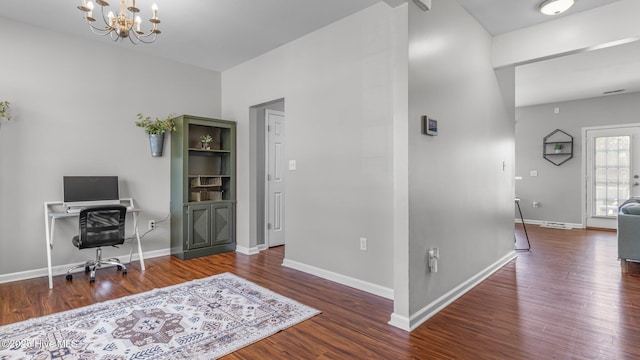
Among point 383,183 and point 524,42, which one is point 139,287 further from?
point 524,42

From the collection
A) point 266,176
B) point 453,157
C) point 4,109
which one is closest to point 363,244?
point 453,157

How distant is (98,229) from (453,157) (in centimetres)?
367

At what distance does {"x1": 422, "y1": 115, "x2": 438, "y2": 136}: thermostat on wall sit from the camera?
251 centimetres

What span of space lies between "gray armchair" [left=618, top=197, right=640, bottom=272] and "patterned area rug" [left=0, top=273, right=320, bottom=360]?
3.73m

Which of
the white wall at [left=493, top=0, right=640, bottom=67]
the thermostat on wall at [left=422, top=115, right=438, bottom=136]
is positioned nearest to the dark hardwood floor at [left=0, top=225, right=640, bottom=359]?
the thermostat on wall at [left=422, top=115, right=438, bottom=136]

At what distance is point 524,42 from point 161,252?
516 centimetres

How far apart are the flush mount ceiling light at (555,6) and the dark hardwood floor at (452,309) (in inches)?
102

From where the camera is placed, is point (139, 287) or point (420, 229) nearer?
point (420, 229)

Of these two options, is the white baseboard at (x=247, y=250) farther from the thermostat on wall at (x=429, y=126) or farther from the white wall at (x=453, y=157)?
the thermostat on wall at (x=429, y=126)

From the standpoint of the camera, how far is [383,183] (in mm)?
3012

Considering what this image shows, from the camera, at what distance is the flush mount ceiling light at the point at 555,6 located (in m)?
2.81

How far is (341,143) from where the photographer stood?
3371mm

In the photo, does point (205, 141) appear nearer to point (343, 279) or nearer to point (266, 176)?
point (266, 176)

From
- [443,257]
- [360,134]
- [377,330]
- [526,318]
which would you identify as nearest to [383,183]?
[360,134]
